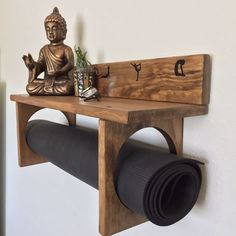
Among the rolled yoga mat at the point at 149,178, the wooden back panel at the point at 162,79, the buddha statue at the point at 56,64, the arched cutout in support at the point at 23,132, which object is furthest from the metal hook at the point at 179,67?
the arched cutout in support at the point at 23,132

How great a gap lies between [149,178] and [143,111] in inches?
3.7

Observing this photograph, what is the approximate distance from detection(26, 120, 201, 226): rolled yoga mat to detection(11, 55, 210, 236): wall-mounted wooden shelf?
0.03m

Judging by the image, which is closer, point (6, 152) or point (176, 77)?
point (176, 77)

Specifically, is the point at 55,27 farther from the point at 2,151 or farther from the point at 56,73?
the point at 2,151

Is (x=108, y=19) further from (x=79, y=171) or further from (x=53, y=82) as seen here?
(x=79, y=171)

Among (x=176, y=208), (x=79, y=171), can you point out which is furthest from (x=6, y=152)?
(x=176, y=208)

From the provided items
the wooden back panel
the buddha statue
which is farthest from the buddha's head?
the wooden back panel

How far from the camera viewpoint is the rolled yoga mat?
0.41 meters

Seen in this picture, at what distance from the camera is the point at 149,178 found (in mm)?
407

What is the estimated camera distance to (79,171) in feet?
1.76

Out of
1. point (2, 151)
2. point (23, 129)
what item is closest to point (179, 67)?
point (23, 129)

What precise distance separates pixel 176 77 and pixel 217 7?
0.40 feet

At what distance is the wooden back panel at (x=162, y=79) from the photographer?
1.51 ft

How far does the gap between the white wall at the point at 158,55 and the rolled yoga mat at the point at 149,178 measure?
5 cm
